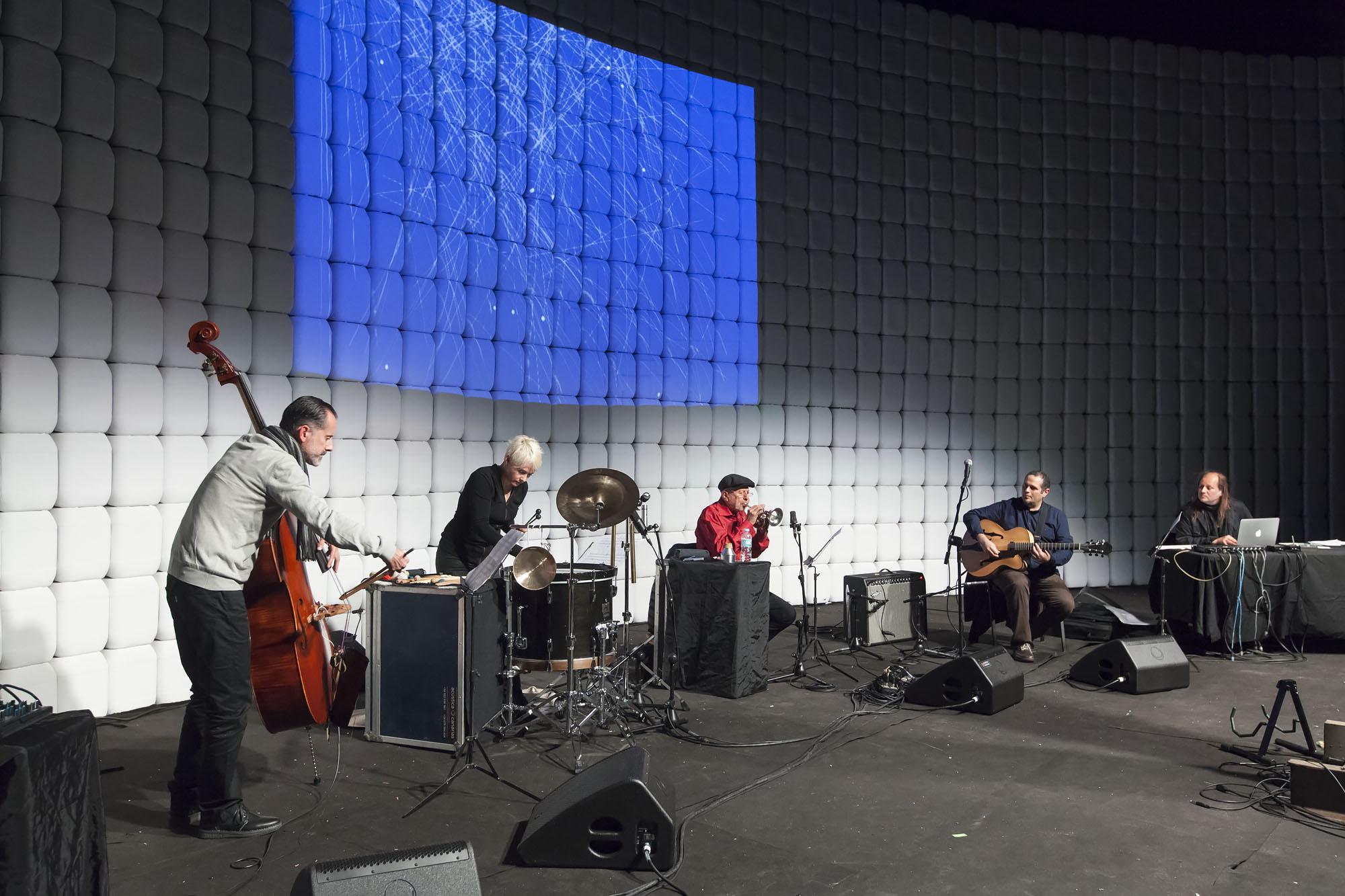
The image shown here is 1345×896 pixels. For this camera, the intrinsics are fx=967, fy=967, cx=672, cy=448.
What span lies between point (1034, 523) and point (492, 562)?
12.6 feet

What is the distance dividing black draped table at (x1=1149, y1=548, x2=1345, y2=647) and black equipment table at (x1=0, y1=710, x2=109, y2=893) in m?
5.59

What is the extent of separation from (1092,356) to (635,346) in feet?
13.7

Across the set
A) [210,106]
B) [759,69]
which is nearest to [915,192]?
[759,69]

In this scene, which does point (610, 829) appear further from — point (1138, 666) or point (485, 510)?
point (1138, 666)

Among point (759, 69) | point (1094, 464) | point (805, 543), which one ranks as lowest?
point (805, 543)

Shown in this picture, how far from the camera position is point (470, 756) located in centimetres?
355

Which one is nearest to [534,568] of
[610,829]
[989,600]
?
[610,829]

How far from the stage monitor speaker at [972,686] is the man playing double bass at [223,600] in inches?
104

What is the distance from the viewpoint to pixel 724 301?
6918 millimetres

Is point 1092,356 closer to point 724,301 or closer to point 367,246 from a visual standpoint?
point 724,301

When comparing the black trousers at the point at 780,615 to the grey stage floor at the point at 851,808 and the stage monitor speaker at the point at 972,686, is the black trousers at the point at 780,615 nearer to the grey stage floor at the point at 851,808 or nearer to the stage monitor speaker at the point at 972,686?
the grey stage floor at the point at 851,808

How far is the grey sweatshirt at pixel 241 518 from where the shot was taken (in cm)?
296

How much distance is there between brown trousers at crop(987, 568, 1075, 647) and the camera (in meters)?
5.73

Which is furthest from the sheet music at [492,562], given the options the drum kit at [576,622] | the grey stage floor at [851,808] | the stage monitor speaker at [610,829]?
the stage monitor speaker at [610,829]
